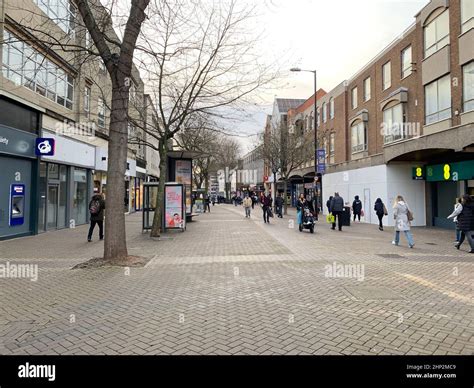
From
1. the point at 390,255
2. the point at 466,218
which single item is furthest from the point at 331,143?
the point at 390,255

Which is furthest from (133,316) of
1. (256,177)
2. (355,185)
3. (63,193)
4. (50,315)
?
(256,177)

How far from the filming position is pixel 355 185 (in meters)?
24.2

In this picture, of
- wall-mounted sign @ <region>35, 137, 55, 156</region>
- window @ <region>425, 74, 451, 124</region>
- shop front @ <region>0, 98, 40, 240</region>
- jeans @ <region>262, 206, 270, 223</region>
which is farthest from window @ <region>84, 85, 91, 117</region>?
window @ <region>425, 74, 451, 124</region>

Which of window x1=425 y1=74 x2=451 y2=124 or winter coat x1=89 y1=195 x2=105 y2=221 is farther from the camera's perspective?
window x1=425 y1=74 x2=451 y2=124

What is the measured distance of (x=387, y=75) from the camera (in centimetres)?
2139

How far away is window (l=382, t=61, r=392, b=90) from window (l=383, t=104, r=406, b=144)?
1576 mm

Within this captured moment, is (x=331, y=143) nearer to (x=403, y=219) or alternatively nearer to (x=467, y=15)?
(x=467, y=15)

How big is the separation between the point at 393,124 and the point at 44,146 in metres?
17.5

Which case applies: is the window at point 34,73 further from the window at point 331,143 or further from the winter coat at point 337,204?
the window at point 331,143

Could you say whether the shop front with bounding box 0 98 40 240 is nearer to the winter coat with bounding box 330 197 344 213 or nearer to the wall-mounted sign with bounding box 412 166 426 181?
the winter coat with bounding box 330 197 344 213

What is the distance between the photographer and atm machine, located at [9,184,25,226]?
12948 mm

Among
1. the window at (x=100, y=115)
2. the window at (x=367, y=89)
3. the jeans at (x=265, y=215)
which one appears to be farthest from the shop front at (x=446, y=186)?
the window at (x=100, y=115)

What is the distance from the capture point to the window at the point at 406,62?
1877 cm

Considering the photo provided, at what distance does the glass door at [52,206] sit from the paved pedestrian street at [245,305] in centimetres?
652
